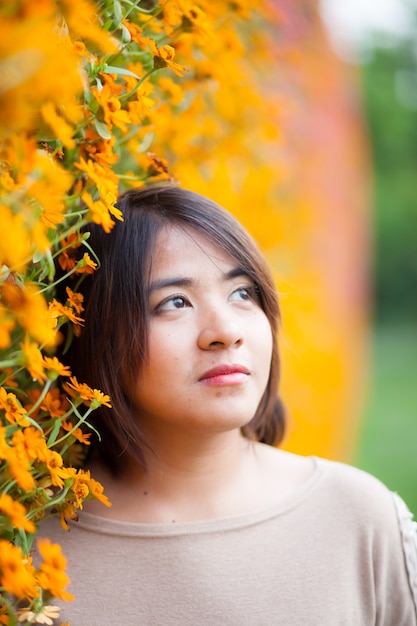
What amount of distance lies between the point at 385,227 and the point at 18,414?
14574 millimetres

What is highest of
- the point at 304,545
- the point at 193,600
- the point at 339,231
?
the point at 339,231

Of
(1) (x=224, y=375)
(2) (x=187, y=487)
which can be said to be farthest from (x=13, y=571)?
(2) (x=187, y=487)

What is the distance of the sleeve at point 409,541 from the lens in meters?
1.54

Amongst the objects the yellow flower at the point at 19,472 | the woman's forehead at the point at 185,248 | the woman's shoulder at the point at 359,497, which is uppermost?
the woman's forehead at the point at 185,248

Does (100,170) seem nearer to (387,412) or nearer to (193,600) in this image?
(193,600)

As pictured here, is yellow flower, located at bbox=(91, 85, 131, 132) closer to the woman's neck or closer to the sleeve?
the woman's neck

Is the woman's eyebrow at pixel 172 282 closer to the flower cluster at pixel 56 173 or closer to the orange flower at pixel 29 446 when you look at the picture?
the flower cluster at pixel 56 173

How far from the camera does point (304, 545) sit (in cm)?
150

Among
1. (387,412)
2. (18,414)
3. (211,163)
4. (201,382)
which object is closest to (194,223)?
(201,382)

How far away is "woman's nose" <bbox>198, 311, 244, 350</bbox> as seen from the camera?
4.34ft

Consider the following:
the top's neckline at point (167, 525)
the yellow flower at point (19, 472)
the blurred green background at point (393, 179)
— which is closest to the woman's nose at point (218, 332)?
the top's neckline at point (167, 525)

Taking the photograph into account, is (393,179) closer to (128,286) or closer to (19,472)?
(128,286)

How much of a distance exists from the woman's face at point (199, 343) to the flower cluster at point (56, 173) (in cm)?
15

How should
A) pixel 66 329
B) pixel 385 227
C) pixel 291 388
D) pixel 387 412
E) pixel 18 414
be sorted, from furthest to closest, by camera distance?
pixel 385 227 < pixel 387 412 < pixel 291 388 < pixel 66 329 < pixel 18 414
